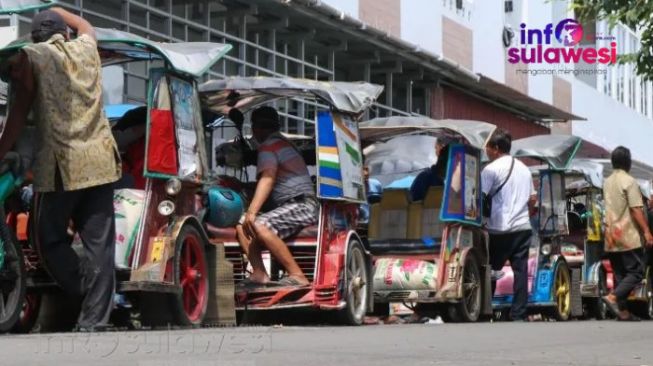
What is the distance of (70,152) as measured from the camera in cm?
881

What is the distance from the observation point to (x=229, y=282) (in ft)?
33.9

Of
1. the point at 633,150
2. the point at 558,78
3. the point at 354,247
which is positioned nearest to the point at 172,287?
the point at 354,247

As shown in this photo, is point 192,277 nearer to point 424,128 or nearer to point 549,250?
point 424,128

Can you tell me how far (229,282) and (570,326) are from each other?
317 cm

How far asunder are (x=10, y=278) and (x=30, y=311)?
110cm

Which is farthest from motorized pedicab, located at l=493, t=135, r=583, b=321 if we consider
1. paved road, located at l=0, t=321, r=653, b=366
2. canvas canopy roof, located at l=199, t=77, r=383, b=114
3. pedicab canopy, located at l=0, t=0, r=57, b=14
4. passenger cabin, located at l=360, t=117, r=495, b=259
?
pedicab canopy, located at l=0, t=0, r=57, b=14

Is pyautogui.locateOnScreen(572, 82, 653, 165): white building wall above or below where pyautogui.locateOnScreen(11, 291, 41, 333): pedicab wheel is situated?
above

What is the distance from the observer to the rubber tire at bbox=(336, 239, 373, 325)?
1111cm

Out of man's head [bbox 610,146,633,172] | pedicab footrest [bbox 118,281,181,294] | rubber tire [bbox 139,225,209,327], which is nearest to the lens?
pedicab footrest [bbox 118,281,181,294]

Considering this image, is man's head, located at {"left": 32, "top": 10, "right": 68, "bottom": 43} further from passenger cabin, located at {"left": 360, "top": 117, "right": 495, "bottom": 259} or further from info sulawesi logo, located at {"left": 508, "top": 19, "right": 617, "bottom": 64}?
info sulawesi logo, located at {"left": 508, "top": 19, "right": 617, "bottom": 64}

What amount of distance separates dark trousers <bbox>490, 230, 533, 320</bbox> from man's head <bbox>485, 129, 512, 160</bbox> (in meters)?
0.80

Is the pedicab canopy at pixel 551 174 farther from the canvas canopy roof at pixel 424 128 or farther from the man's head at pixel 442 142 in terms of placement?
the canvas canopy roof at pixel 424 128

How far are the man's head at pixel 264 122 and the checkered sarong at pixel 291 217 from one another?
613 mm

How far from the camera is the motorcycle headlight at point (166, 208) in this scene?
31.9ft
